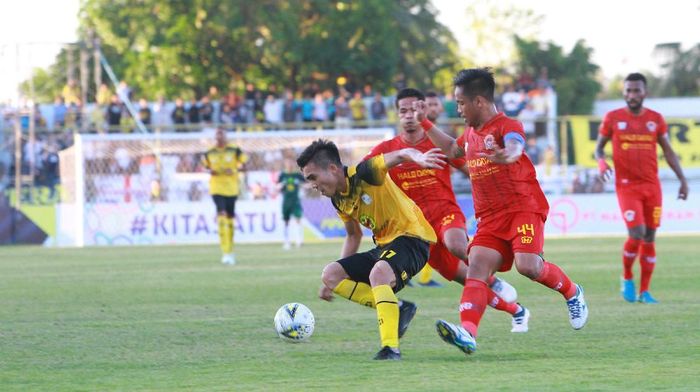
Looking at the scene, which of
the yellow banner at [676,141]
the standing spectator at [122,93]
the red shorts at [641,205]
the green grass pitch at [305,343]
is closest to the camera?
the green grass pitch at [305,343]

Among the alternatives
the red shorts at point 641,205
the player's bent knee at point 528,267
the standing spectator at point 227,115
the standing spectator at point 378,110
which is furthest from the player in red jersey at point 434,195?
the standing spectator at point 227,115

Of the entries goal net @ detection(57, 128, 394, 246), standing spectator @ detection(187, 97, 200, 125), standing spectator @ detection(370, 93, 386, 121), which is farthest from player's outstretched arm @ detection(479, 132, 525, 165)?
standing spectator @ detection(187, 97, 200, 125)

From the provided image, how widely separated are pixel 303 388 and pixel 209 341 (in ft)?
9.23

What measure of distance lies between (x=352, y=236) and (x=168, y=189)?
2241 centimetres

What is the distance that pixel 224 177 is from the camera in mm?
21031

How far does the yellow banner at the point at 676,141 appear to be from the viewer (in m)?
32.9

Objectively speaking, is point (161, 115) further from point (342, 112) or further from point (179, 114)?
point (342, 112)

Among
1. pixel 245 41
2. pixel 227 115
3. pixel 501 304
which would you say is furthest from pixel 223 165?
pixel 245 41

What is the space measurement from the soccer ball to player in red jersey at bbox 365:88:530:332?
1570mm

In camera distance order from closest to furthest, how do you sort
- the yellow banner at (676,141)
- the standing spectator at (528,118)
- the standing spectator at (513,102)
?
the yellow banner at (676,141), the standing spectator at (528,118), the standing spectator at (513,102)

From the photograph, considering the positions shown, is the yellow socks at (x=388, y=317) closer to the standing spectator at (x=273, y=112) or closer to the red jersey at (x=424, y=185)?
the red jersey at (x=424, y=185)

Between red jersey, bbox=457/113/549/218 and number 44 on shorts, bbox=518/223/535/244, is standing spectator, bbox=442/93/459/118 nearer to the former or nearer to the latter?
red jersey, bbox=457/113/549/218

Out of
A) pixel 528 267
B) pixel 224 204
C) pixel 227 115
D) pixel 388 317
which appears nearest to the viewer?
pixel 388 317

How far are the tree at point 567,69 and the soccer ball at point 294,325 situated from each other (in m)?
47.3
